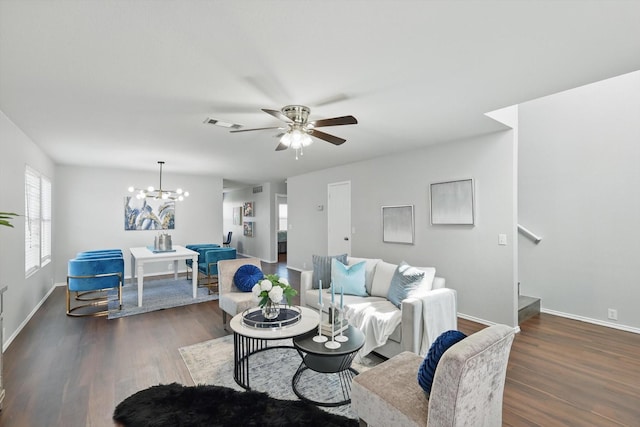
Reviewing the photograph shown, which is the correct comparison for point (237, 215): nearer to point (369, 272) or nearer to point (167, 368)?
point (369, 272)

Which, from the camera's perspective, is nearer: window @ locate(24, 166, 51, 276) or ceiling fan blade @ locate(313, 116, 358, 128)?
ceiling fan blade @ locate(313, 116, 358, 128)

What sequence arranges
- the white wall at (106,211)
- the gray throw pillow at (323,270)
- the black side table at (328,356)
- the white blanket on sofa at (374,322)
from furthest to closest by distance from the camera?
the white wall at (106,211)
the gray throw pillow at (323,270)
the white blanket on sofa at (374,322)
the black side table at (328,356)

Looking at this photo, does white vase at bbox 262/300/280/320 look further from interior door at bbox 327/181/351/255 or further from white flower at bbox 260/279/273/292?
interior door at bbox 327/181/351/255

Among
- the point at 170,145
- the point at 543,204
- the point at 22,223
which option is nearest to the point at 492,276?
the point at 543,204

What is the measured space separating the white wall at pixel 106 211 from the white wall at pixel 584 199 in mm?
6813

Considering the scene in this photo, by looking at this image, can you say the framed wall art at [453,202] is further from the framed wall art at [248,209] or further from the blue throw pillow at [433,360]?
the framed wall art at [248,209]

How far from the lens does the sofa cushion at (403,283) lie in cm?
300

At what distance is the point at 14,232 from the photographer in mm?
3379

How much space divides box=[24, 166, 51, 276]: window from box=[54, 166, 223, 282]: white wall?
0.72 m

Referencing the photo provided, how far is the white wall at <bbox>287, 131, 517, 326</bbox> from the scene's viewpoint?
3686 mm

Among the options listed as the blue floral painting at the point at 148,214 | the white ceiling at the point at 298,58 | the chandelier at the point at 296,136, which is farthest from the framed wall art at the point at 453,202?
the blue floral painting at the point at 148,214

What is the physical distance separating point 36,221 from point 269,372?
4.33 metres

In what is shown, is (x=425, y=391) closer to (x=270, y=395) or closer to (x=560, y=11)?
(x=270, y=395)

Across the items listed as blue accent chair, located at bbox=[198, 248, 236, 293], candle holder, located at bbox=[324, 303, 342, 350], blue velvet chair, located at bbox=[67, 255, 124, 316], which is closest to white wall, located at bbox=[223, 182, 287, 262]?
blue accent chair, located at bbox=[198, 248, 236, 293]
